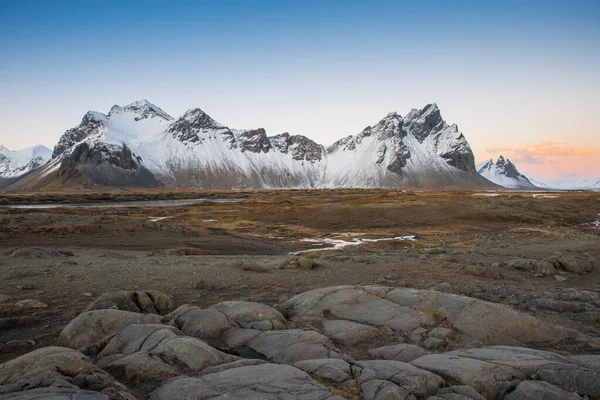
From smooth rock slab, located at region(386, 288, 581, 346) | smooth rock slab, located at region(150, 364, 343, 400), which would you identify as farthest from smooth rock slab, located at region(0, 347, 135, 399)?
smooth rock slab, located at region(386, 288, 581, 346)

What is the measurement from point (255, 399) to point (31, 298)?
41.4 ft

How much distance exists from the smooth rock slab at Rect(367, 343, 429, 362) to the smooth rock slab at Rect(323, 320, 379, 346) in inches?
33.3

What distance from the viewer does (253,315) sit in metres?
11.5

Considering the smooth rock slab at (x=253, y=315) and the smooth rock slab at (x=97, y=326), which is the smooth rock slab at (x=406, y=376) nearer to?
the smooth rock slab at (x=253, y=315)

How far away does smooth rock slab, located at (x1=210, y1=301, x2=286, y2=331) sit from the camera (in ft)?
36.1

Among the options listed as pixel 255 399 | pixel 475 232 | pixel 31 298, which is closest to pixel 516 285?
pixel 255 399

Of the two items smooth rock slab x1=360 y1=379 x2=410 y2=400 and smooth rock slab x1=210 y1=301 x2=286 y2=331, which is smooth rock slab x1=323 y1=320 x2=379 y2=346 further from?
smooth rock slab x1=360 y1=379 x2=410 y2=400

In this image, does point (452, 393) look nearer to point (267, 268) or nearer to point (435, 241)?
point (267, 268)

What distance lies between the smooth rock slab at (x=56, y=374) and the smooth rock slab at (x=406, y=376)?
4621 millimetres

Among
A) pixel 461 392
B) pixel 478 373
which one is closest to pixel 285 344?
pixel 461 392

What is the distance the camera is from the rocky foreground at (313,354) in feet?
22.3

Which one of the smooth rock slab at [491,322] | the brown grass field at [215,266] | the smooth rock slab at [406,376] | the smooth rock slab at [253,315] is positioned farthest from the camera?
the brown grass field at [215,266]

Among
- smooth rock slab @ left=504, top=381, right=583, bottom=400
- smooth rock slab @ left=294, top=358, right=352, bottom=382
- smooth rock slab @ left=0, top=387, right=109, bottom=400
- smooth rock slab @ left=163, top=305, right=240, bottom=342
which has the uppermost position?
smooth rock slab @ left=0, top=387, right=109, bottom=400

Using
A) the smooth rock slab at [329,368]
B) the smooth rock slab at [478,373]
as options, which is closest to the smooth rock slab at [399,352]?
the smooth rock slab at [478,373]
